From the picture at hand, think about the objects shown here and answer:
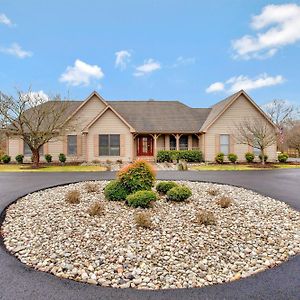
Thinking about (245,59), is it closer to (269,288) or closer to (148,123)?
(148,123)

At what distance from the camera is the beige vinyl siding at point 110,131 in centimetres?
2158

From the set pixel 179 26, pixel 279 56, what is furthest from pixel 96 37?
pixel 279 56

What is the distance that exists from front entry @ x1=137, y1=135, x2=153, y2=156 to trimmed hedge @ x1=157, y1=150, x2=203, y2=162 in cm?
160

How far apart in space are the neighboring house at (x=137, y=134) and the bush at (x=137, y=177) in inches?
557

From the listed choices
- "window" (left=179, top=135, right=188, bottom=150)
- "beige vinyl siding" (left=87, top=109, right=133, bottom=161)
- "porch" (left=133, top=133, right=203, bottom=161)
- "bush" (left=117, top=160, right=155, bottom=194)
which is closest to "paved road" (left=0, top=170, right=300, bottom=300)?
"bush" (left=117, top=160, right=155, bottom=194)

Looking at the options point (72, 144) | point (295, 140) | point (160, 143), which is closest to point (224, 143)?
point (160, 143)

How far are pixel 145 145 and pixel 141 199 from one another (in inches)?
668

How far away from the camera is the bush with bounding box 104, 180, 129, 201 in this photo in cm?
748

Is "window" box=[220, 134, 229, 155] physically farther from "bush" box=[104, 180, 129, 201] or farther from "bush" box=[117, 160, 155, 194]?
"bush" box=[104, 180, 129, 201]

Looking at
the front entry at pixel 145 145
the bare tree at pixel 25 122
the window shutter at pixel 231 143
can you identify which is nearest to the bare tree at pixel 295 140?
the window shutter at pixel 231 143

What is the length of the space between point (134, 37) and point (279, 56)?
13.3 m

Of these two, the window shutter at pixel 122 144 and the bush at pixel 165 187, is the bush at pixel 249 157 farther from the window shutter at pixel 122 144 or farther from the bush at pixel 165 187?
the bush at pixel 165 187

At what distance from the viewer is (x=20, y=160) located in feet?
72.7

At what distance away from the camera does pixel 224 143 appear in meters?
22.4
